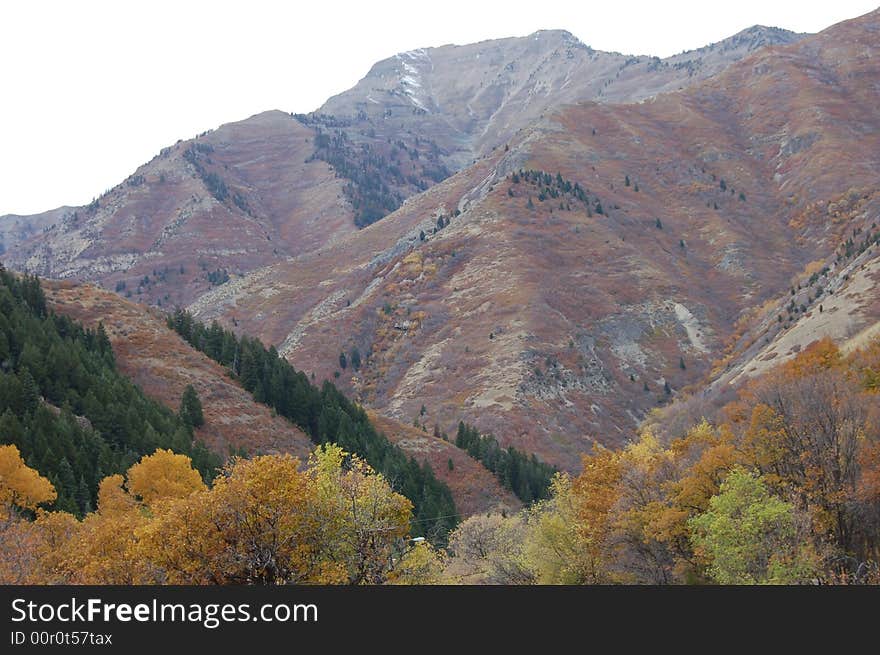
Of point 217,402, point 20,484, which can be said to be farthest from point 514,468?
point 20,484

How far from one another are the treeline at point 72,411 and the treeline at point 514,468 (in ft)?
138

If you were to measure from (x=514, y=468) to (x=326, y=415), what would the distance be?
1120 inches

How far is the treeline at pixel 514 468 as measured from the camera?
10506cm

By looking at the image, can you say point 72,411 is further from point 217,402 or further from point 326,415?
point 326,415

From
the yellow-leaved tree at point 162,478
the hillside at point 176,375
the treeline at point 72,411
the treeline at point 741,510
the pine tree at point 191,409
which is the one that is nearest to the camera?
the treeline at point 741,510

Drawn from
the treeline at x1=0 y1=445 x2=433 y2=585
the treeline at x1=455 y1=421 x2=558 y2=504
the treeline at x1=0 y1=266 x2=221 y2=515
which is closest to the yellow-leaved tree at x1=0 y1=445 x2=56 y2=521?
the treeline at x1=0 y1=266 x2=221 y2=515

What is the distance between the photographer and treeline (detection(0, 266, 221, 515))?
68.4 metres

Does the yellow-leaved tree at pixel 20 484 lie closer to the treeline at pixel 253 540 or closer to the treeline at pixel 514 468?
the treeline at pixel 253 540

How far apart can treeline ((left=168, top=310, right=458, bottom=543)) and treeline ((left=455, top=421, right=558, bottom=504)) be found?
11.0m

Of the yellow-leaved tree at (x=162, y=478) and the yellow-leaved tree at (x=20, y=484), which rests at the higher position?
the yellow-leaved tree at (x=20, y=484)

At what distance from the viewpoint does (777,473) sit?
154ft

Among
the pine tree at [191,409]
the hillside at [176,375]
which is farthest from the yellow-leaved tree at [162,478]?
the pine tree at [191,409]

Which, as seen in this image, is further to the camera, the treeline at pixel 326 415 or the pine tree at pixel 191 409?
the pine tree at pixel 191 409

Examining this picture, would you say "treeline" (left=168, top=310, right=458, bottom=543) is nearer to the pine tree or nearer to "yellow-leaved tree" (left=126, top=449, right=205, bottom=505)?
the pine tree
